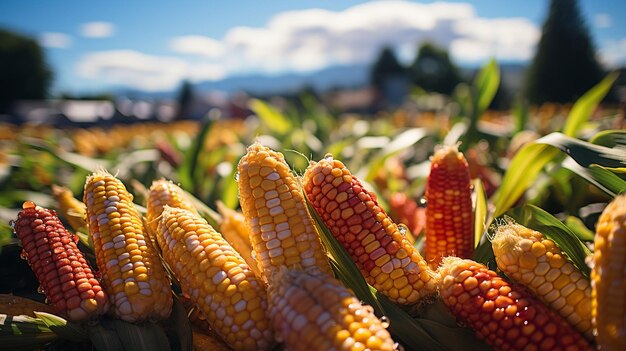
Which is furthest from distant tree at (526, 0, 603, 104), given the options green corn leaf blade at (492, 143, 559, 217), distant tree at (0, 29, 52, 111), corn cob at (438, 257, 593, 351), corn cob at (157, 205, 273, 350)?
distant tree at (0, 29, 52, 111)

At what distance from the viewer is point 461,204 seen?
1.62 meters

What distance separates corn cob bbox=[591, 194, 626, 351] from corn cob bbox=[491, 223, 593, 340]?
0.14 metres

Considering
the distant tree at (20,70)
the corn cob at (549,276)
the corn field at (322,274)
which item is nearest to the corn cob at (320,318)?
the corn field at (322,274)

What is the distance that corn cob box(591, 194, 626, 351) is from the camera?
3.11 ft

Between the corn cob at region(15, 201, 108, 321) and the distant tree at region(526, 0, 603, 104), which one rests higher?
the corn cob at region(15, 201, 108, 321)

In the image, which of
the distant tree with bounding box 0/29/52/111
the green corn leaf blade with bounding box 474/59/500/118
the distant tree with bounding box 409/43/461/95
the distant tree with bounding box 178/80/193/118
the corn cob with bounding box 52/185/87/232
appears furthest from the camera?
the distant tree with bounding box 0/29/52/111

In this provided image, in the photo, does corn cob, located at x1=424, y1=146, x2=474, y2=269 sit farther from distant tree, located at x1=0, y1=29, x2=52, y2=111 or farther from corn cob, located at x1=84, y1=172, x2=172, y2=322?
distant tree, located at x1=0, y1=29, x2=52, y2=111

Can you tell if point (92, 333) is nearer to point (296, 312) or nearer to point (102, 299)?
point (102, 299)

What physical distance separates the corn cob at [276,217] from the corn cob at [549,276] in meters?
0.53

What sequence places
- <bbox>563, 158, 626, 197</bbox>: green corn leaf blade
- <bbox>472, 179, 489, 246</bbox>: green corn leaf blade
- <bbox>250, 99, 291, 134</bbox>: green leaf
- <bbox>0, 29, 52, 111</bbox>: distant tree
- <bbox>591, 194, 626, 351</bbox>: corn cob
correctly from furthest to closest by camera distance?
<bbox>0, 29, 52, 111</bbox>: distant tree
<bbox>250, 99, 291, 134</bbox>: green leaf
<bbox>472, 179, 489, 246</bbox>: green corn leaf blade
<bbox>563, 158, 626, 197</bbox>: green corn leaf blade
<bbox>591, 194, 626, 351</bbox>: corn cob

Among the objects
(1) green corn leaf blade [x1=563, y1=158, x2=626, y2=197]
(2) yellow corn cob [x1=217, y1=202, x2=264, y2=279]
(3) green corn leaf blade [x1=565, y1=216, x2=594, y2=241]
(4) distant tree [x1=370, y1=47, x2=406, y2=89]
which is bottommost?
(4) distant tree [x1=370, y1=47, x2=406, y2=89]

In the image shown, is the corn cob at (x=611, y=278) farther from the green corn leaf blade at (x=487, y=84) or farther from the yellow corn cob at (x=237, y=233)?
the green corn leaf blade at (x=487, y=84)

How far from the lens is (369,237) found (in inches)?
51.3

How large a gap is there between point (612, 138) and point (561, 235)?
792 millimetres
